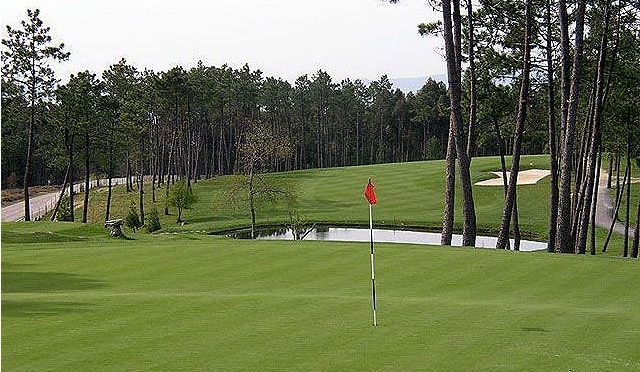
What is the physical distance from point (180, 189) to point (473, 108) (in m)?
32.6

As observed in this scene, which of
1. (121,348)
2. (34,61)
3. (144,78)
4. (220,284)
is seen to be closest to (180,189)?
(34,61)

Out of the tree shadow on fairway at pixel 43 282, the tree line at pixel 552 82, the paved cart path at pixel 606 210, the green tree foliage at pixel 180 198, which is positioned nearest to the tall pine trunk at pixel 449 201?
the tree line at pixel 552 82

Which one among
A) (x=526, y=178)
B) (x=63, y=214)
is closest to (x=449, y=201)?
(x=63, y=214)

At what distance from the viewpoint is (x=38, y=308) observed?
1326 centimetres

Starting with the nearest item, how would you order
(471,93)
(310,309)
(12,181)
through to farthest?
(310,309) → (471,93) → (12,181)

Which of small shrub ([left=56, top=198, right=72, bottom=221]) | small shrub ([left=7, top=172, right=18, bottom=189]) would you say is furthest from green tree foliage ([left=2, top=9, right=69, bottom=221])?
small shrub ([left=7, top=172, right=18, bottom=189])

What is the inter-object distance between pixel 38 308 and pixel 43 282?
3552 millimetres

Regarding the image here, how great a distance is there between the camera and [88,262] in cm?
1927

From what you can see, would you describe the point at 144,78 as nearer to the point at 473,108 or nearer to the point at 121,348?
the point at 473,108

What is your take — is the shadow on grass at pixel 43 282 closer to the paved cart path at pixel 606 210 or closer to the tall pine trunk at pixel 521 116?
the tall pine trunk at pixel 521 116

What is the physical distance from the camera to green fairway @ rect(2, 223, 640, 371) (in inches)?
402

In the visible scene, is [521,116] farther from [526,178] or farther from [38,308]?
[526,178]

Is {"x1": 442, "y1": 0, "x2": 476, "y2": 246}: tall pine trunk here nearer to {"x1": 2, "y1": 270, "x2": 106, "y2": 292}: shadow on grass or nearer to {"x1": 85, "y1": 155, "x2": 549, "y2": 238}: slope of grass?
{"x1": 2, "y1": 270, "x2": 106, "y2": 292}: shadow on grass

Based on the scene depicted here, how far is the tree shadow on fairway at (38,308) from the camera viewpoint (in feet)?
41.8
